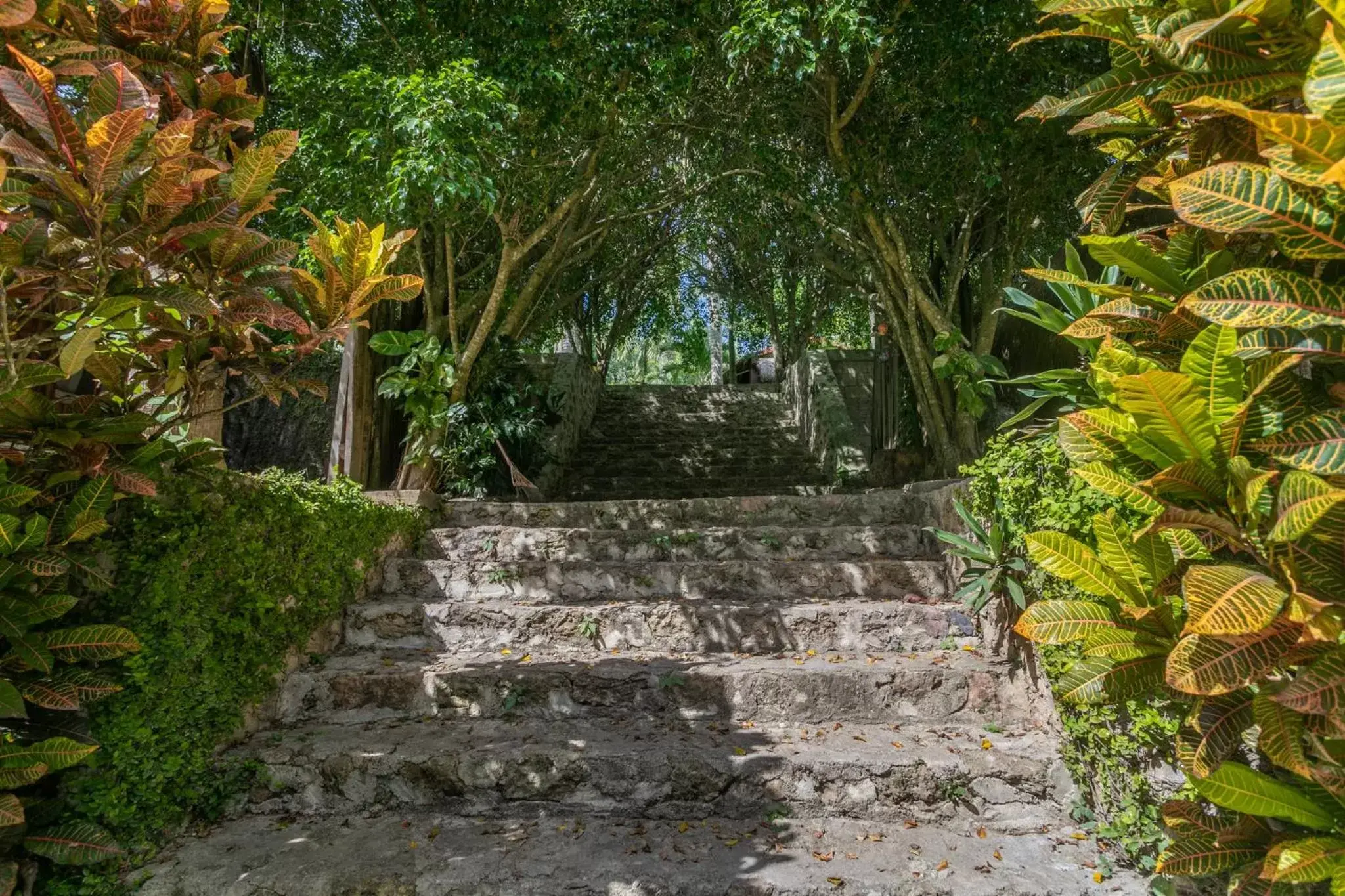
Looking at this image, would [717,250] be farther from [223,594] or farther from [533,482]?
[223,594]

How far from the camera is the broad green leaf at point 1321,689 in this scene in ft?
3.64

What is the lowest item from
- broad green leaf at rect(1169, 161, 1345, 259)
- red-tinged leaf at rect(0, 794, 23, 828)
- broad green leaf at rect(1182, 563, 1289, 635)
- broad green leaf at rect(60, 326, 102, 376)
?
red-tinged leaf at rect(0, 794, 23, 828)

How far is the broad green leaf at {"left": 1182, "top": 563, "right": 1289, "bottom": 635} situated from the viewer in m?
1.18

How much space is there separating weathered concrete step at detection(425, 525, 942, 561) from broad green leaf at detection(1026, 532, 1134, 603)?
195cm

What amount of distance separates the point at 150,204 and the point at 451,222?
123 inches

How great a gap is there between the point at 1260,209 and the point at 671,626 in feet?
7.87

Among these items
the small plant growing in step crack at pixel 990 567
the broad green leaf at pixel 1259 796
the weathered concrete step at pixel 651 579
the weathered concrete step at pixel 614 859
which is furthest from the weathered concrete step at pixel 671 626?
the broad green leaf at pixel 1259 796

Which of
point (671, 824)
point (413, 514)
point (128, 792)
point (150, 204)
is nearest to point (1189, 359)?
point (671, 824)

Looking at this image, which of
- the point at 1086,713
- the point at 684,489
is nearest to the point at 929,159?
the point at 684,489

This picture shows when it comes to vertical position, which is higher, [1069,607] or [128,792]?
[1069,607]

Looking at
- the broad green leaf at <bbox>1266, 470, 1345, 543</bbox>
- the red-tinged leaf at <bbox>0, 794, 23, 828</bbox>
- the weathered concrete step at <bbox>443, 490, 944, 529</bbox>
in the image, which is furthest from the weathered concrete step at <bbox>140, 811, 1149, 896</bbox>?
the weathered concrete step at <bbox>443, 490, 944, 529</bbox>

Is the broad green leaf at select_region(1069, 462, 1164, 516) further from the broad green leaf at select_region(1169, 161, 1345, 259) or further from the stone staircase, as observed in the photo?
Answer: the stone staircase

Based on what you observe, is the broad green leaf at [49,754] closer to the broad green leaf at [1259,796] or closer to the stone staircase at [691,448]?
the broad green leaf at [1259,796]

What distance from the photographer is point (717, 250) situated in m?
14.4
